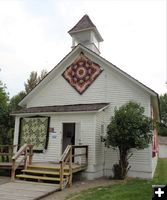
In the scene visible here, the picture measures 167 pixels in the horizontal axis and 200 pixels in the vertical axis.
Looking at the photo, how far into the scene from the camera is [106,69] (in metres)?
15.1

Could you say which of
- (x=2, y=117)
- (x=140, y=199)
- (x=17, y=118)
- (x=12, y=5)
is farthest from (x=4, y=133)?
(x=140, y=199)

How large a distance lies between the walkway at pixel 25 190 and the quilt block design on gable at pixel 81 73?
670 cm

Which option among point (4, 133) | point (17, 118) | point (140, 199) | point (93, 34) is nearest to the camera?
point (140, 199)

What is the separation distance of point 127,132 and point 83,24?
29.3 ft

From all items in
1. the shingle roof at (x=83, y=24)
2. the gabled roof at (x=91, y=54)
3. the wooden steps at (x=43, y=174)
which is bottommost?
the wooden steps at (x=43, y=174)

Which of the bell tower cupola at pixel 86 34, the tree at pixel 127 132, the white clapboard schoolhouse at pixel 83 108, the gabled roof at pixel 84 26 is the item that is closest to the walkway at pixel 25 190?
the white clapboard schoolhouse at pixel 83 108

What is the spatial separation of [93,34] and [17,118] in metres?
7.28

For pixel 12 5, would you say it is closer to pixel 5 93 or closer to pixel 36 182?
pixel 36 182

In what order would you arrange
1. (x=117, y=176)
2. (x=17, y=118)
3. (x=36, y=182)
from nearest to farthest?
(x=36, y=182) → (x=117, y=176) → (x=17, y=118)

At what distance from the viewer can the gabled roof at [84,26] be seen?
17.4 meters

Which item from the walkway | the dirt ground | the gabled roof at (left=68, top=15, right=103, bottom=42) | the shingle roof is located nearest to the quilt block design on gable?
the gabled roof at (left=68, top=15, right=103, bottom=42)

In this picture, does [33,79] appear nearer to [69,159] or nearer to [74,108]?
[74,108]

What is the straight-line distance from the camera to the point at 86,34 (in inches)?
693

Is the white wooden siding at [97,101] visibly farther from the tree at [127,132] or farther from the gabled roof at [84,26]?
the gabled roof at [84,26]
